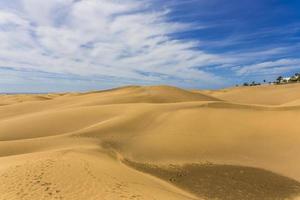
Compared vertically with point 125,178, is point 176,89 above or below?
above

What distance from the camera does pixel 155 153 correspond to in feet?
47.3

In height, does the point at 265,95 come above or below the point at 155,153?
above

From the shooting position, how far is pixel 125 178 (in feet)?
32.4

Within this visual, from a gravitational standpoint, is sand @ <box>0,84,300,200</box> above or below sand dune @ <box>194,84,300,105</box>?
below

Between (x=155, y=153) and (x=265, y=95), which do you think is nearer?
(x=155, y=153)

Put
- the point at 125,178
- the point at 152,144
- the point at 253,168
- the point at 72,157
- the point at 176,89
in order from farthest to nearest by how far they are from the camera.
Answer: the point at 176,89 → the point at 152,144 → the point at 253,168 → the point at 72,157 → the point at 125,178

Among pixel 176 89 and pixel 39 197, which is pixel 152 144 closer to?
pixel 39 197

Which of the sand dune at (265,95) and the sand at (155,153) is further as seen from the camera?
the sand dune at (265,95)

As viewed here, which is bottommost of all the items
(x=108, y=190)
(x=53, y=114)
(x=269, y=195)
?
(x=269, y=195)

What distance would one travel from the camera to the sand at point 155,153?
9.12 meters

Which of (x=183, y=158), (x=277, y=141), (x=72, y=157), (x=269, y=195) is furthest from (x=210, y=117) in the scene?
(x=72, y=157)

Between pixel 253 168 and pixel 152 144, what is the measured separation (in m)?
3.70

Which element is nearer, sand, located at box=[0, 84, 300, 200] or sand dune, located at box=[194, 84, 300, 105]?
sand, located at box=[0, 84, 300, 200]

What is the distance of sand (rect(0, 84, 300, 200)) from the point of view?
9.12 metres
